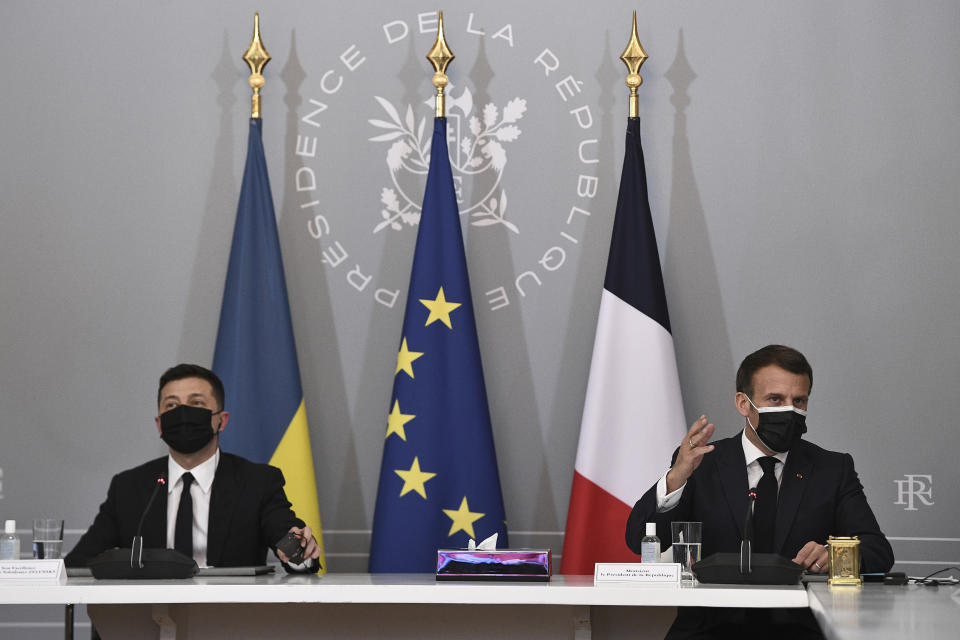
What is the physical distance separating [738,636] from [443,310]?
1.80 m

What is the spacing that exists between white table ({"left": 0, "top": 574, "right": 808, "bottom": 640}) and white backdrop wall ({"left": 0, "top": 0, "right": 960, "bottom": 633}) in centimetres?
133

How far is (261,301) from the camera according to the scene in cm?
432

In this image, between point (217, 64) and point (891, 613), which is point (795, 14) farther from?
point (891, 613)

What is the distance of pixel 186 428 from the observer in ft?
11.2

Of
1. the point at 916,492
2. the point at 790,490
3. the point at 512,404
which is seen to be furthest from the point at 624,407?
the point at 916,492

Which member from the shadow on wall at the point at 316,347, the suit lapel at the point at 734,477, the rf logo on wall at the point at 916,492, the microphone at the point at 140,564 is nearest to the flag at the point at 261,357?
the shadow on wall at the point at 316,347

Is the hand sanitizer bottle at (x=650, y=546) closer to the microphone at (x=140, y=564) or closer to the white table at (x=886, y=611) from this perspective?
the white table at (x=886, y=611)

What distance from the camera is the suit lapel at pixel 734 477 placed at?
10.3 feet

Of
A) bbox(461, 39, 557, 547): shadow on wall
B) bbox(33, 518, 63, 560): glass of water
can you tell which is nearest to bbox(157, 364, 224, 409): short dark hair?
bbox(33, 518, 63, 560): glass of water

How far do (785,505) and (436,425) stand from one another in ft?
4.67

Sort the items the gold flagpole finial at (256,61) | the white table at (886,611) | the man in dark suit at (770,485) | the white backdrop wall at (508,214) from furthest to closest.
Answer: the gold flagpole finial at (256,61)
the white backdrop wall at (508,214)
the man in dark suit at (770,485)
the white table at (886,611)

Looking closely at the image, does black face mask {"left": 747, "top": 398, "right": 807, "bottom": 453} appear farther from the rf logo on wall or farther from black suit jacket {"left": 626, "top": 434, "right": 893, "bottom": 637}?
the rf logo on wall

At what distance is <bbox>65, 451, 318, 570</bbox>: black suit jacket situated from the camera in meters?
3.43

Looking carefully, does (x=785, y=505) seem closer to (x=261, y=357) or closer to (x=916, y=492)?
(x=916, y=492)
